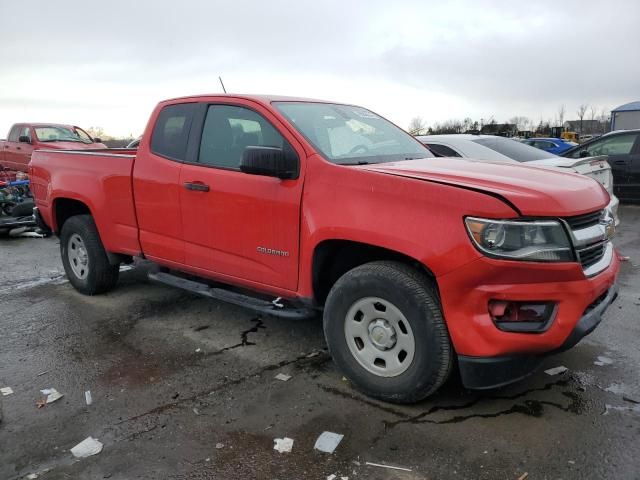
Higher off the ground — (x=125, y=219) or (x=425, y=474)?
(x=125, y=219)

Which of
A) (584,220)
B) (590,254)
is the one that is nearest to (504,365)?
(590,254)

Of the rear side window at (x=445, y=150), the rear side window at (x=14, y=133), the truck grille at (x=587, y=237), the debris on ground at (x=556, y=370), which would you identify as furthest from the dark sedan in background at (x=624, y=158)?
the rear side window at (x=14, y=133)

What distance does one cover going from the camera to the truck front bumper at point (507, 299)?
2756 mm

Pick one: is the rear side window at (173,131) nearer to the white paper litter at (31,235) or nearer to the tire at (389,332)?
the tire at (389,332)

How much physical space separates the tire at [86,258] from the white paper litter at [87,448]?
2.70 metres

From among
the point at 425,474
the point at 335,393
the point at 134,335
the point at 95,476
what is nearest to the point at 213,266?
the point at 134,335

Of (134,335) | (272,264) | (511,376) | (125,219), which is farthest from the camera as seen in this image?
(125,219)

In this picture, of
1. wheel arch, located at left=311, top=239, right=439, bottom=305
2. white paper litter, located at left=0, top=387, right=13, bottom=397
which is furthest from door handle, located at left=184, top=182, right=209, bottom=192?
white paper litter, located at left=0, top=387, right=13, bottom=397

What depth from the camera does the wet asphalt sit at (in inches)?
108

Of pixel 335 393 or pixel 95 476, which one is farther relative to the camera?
pixel 335 393

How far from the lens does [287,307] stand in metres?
3.89

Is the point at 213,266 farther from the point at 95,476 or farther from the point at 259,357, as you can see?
the point at 95,476

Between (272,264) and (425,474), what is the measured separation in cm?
171

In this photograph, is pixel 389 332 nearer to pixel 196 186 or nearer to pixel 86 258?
pixel 196 186
